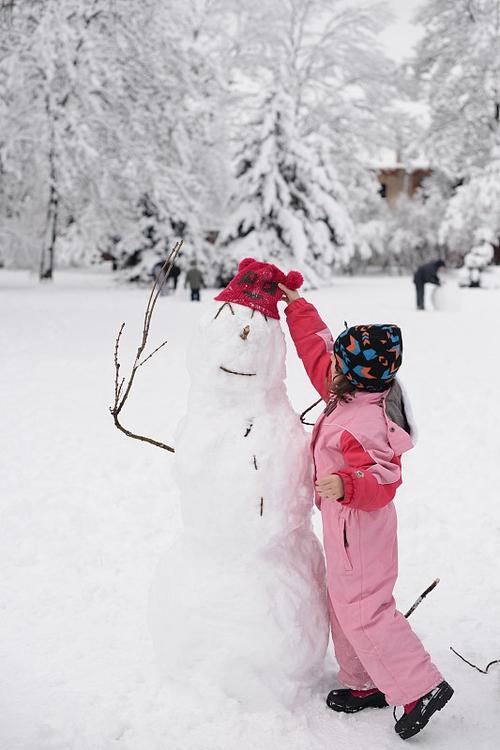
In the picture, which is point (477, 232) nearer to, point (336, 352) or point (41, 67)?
point (41, 67)

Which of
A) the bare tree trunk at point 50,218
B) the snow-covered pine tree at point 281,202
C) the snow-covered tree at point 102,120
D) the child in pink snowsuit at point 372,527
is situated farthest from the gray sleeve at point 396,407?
the snow-covered pine tree at point 281,202

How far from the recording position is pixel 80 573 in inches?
153

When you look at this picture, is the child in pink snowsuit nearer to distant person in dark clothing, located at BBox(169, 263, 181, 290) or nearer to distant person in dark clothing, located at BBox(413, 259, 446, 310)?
distant person in dark clothing, located at BBox(413, 259, 446, 310)

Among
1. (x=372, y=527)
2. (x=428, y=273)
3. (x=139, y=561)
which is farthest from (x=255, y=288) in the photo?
(x=428, y=273)

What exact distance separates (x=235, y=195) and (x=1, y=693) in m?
21.5

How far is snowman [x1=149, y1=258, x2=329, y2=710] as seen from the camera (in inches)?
101

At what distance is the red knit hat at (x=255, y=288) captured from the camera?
2.65m

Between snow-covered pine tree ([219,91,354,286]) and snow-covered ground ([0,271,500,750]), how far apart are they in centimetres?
1352

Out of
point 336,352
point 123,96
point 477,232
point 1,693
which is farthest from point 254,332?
point 477,232

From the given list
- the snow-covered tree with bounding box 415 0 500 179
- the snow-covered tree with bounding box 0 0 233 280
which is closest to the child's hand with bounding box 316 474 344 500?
the snow-covered tree with bounding box 0 0 233 280

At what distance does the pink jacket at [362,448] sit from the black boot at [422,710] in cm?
69

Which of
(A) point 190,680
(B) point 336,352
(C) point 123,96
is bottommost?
(A) point 190,680

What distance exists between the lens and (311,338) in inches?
111

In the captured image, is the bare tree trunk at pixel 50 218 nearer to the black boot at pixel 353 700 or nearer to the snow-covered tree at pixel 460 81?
the snow-covered tree at pixel 460 81
